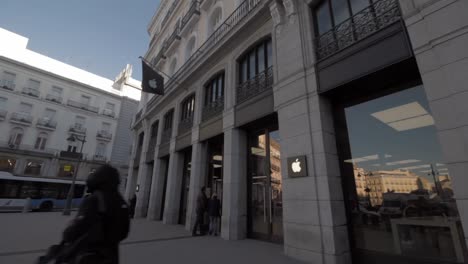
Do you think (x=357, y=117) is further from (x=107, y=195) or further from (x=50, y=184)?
(x=50, y=184)

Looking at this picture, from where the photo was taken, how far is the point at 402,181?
516cm

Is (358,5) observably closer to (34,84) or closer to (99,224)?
(99,224)

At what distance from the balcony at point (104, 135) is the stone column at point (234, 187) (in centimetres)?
3519

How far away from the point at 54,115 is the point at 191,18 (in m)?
31.0

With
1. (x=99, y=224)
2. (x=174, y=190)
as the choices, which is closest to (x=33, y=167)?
(x=174, y=190)

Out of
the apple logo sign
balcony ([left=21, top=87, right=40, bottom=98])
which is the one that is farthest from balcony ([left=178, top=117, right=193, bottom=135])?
balcony ([left=21, top=87, right=40, bottom=98])

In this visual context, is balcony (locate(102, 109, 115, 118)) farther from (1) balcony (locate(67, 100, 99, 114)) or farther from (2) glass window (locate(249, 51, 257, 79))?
(2) glass window (locate(249, 51, 257, 79))

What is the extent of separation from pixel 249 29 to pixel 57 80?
3824 centimetres

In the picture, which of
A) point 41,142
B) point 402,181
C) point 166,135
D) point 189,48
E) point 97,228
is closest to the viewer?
point 97,228

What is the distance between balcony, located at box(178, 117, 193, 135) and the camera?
13.2m

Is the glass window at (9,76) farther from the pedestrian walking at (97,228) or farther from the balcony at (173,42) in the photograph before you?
the pedestrian walking at (97,228)

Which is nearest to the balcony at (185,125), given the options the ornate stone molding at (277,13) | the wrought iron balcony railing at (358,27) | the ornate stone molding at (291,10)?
the ornate stone molding at (277,13)

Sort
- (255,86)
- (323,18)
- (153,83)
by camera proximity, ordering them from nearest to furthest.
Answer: (323,18)
(255,86)
(153,83)

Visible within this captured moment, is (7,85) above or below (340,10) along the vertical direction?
above
